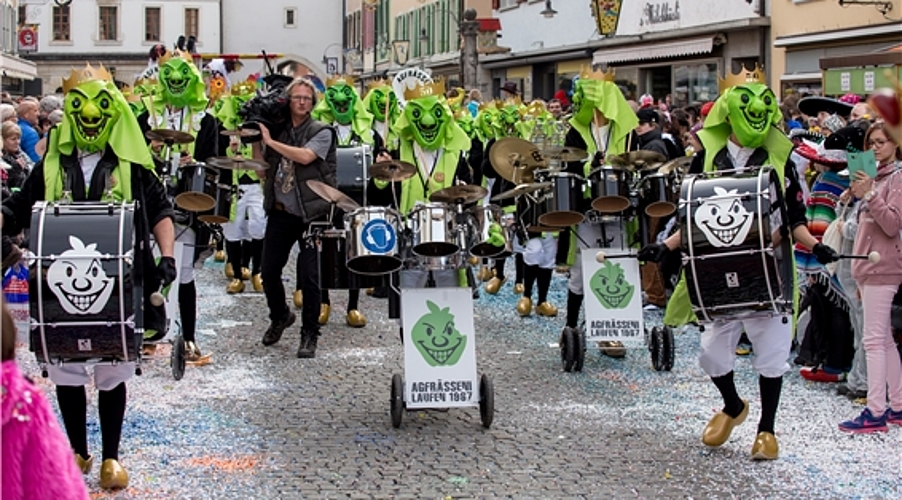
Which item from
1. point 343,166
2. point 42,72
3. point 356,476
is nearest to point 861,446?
point 356,476

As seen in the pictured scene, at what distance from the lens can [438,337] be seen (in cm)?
714

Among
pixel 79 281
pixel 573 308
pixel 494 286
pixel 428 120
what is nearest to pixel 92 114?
pixel 79 281

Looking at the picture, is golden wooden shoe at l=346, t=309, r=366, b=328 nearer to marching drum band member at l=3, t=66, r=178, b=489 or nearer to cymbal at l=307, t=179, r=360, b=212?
cymbal at l=307, t=179, r=360, b=212

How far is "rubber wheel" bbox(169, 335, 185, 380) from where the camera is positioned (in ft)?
26.8

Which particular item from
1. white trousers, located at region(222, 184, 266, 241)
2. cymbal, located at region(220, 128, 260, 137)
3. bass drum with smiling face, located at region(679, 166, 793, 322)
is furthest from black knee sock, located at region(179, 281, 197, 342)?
bass drum with smiling face, located at region(679, 166, 793, 322)

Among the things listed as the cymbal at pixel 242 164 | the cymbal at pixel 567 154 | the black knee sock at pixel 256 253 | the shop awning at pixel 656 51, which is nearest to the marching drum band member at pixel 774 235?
the cymbal at pixel 567 154

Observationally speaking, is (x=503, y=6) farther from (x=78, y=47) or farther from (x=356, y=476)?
(x=78, y=47)

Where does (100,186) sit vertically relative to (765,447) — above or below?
above

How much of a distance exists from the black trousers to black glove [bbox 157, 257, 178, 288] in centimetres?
311

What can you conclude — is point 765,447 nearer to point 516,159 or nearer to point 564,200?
point 564,200

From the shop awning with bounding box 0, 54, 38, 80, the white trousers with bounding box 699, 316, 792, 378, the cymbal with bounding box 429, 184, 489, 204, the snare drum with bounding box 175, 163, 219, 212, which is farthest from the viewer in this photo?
the shop awning with bounding box 0, 54, 38, 80

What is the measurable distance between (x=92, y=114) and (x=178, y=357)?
260cm

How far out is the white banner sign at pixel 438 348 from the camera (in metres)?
7.07

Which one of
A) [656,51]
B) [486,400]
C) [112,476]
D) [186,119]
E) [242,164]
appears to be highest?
[656,51]
